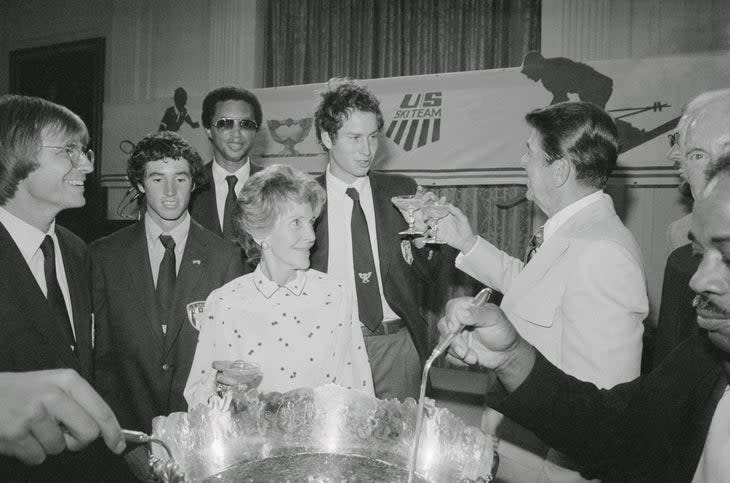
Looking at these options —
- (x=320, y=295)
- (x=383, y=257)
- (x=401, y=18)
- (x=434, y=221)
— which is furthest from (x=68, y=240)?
(x=401, y=18)

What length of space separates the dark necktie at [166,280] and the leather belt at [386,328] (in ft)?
3.02

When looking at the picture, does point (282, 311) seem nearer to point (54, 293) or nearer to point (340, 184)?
point (54, 293)

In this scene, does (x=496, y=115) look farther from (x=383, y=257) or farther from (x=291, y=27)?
(x=291, y=27)

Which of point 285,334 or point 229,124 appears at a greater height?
point 229,124

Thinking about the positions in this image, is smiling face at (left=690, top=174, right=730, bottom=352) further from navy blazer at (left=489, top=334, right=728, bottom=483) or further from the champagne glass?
the champagne glass

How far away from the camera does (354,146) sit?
3035 millimetres

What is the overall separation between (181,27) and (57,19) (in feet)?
7.96

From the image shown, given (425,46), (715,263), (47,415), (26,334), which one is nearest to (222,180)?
(26,334)

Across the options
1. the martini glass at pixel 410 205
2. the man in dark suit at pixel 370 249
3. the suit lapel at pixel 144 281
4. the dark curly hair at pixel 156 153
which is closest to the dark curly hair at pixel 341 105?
the man in dark suit at pixel 370 249

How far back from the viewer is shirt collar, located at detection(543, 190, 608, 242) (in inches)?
86.7

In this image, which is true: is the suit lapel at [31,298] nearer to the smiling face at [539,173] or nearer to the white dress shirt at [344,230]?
the white dress shirt at [344,230]

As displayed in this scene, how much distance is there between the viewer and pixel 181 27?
26.4ft

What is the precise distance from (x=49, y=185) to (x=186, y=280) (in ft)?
2.23

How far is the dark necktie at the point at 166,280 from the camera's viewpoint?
2645 mm
